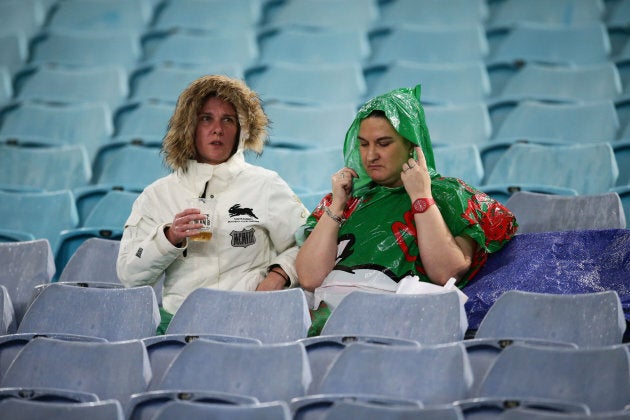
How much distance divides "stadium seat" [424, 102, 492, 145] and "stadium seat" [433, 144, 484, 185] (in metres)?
0.27

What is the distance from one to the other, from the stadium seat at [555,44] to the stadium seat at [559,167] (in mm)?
727

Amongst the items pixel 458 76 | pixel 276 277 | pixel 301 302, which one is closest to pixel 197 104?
pixel 276 277

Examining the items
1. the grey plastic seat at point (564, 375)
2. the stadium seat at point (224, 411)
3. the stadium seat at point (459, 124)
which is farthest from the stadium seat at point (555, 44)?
the stadium seat at point (224, 411)

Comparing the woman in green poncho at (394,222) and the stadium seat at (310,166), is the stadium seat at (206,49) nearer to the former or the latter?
the stadium seat at (310,166)

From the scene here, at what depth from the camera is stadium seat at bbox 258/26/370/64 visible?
3545mm

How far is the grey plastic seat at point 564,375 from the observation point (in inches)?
57.8

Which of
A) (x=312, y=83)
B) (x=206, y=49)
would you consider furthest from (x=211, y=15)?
(x=312, y=83)

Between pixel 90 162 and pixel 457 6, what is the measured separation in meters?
1.44

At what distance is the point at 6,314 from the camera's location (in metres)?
2.00

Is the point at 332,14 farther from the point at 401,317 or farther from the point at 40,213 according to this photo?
the point at 401,317

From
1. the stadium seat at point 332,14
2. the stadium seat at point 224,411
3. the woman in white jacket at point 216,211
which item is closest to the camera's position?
the stadium seat at point 224,411

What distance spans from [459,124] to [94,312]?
4.46 ft

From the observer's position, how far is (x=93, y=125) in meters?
3.18

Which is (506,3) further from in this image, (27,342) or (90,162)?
(27,342)
